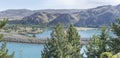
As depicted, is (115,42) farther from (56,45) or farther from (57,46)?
(56,45)

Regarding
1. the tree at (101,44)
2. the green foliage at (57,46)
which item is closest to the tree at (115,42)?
the tree at (101,44)

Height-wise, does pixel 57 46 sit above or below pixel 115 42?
below

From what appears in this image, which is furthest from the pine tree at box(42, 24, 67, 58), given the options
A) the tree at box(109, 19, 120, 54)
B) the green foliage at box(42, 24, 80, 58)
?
the tree at box(109, 19, 120, 54)

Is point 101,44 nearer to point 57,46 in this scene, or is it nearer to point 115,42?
point 115,42

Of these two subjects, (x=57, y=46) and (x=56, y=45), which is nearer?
(x=57, y=46)

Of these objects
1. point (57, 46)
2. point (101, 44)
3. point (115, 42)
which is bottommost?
point (57, 46)

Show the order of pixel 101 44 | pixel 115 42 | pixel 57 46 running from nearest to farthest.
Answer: pixel 115 42 → pixel 101 44 → pixel 57 46

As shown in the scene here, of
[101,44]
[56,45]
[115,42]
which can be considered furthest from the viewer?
[56,45]

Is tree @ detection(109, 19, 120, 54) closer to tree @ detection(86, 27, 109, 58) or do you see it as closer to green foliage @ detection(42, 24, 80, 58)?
tree @ detection(86, 27, 109, 58)

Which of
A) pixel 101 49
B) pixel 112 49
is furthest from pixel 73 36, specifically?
pixel 112 49

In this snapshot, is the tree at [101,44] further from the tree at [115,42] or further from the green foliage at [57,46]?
the green foliage at [57,46]

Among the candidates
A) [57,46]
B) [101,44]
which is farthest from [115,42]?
[57,46]
